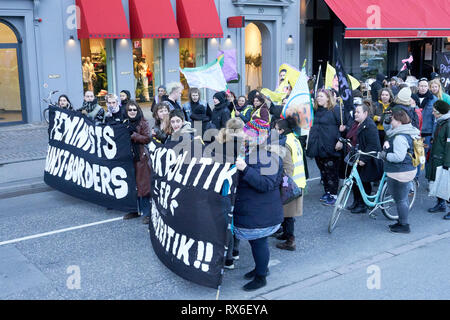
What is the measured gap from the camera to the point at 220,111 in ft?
34.1

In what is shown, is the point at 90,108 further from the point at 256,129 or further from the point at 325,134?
the point at 256,129

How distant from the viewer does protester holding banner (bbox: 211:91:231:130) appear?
406 inches

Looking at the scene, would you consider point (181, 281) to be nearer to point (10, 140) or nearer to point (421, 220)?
point (421, 220)

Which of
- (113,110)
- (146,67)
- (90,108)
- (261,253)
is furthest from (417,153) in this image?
(146,67)

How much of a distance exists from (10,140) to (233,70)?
6.50 m

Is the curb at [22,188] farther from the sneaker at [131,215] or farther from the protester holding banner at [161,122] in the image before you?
the protester holding banner at [161,122]

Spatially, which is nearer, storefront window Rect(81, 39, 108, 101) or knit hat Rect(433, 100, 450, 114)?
knit hat Rect(433, 100, 450, 114)

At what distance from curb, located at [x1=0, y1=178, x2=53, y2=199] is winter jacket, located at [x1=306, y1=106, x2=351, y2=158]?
5072 mm

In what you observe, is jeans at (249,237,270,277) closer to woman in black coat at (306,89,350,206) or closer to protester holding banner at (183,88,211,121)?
woman in black coat at (306,89,350,206)

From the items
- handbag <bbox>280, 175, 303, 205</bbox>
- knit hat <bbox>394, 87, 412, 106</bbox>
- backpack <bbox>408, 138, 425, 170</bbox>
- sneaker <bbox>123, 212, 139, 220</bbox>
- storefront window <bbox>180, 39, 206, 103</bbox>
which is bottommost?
sneaker <bbox>123, 212, 139, 220</bbox>

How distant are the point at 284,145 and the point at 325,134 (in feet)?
7.81

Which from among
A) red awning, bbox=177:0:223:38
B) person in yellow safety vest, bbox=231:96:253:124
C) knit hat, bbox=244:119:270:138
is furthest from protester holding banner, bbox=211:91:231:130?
red awning, bbox=177:0:223:38

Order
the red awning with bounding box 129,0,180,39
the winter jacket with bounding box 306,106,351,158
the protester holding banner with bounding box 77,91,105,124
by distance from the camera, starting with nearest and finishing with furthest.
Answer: the winter jacket with bounding box 306,106,351,158 → the protester holding banner with bounding box 77,91,105,124 → the red awning with bounding box 129,0,180,39

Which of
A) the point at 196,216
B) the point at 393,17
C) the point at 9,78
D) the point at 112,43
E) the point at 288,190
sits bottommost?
the point at 196,216
